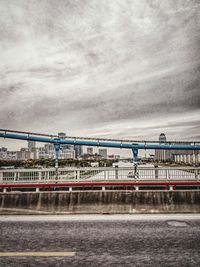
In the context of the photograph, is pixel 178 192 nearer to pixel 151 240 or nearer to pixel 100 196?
pixel 100 196

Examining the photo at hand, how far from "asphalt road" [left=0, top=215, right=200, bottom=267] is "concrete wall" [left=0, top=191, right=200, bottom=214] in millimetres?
676

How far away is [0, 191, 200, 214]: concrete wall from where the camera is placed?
1064 cm

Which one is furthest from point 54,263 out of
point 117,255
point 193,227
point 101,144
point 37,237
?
point 101,144

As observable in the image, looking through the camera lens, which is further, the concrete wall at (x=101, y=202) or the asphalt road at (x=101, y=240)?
the concrete wall at (x=101, y=202)

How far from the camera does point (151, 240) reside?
6.81 meters

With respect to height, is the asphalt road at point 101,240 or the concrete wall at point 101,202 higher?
the concrete wall at point 101,202

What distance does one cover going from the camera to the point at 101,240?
6859 mm

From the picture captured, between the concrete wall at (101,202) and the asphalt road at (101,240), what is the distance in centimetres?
68

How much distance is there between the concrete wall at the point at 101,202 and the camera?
1064cm

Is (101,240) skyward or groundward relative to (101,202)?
groundward

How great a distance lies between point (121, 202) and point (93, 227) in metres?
2.67

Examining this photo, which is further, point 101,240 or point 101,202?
point 101,202

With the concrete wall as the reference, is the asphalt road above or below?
below

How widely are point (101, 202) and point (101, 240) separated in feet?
13.2
